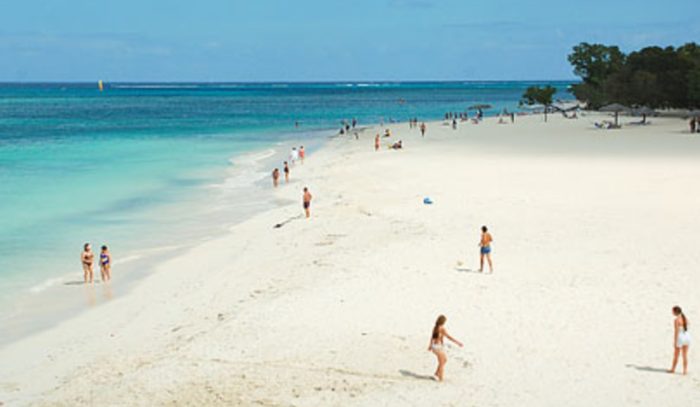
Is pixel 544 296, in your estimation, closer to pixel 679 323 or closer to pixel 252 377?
pixel 679 323

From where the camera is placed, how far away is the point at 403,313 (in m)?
15.6

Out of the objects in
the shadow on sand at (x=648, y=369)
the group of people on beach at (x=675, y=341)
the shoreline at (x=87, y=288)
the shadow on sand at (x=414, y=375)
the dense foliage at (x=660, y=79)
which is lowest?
the shoreline at (x=87, y=288)

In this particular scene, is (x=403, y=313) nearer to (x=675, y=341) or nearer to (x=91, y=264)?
(x=675, y=341)

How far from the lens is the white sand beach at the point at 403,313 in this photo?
40.3ft

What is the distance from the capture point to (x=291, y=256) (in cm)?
2156

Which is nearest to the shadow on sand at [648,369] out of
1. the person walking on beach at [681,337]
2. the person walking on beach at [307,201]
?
the person walking on beach at [681,337]

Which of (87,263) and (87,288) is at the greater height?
(87,263)

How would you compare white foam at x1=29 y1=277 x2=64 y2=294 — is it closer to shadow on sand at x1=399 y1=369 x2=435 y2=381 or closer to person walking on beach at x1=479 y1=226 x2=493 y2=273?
shadow on sand at x1=399 y1=369 x2=435 y2=381

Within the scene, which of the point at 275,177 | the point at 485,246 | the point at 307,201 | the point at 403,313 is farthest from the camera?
the point at 275,177

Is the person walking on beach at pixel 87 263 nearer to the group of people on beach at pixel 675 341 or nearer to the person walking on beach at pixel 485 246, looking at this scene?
the person walking on beach at pixel 485 246

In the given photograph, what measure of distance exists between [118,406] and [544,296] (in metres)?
9.38

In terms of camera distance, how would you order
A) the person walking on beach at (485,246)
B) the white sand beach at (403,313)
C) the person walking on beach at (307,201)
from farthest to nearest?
the person walking on beach at (307,201) → the person walking on beach at (485,246) → the white sand beach at (403,313)

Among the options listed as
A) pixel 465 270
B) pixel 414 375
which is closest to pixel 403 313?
pixel 414 375

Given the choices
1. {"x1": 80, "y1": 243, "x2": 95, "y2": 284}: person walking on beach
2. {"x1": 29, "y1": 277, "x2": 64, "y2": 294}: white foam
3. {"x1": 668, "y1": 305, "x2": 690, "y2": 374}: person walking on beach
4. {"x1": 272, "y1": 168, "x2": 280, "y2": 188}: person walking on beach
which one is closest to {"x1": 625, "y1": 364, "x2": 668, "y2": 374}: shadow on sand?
{"x1": 668, "y1": 305, "x2": 690, "y2": 374}: person walking on beach
